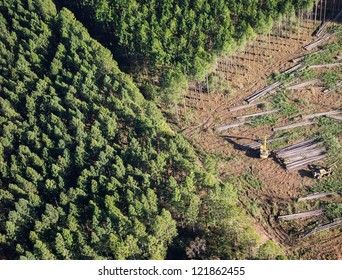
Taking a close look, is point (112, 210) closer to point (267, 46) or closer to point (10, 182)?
point (10, 182)

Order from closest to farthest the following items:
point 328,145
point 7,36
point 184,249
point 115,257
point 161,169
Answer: point 115,257
point 184,249
point 161,169
point 328,145
point 7,36

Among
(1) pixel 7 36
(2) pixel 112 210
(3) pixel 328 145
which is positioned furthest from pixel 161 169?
(1) pixel 7 36

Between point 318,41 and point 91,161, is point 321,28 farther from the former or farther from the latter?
point 91,161

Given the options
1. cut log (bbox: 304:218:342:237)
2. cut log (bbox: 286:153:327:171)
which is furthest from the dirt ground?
cut log (bbox: 286:153:327:171)

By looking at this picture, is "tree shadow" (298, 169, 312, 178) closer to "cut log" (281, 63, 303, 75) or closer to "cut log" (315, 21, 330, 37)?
"cut log" (281, 63, 303, 75)

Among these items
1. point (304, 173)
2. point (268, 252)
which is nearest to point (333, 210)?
point (304, 173)

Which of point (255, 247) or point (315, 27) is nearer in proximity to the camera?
point (255, 247)

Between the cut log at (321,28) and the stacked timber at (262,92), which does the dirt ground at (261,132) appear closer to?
the stacked timber at (262,92)
